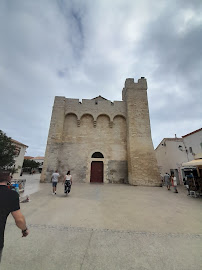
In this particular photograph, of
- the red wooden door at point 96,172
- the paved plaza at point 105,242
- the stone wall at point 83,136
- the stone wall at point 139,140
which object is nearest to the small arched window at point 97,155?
the stone wall at point 83,136

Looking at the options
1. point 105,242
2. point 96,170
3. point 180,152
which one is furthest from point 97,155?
point 105,242

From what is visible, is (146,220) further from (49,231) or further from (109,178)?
(109,178)

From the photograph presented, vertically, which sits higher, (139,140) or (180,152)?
(139,140)

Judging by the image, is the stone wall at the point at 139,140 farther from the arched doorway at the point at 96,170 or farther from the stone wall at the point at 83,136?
the arched doorway at the point at 96,170

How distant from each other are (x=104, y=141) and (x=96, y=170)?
10.1 ft

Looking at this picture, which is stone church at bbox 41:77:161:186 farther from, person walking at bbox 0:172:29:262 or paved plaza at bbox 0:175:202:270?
person walking at bbox 0:172:29:262

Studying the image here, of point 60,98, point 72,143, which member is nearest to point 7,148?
point 72,143

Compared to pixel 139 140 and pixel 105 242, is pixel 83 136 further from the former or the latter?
pixel 105 242

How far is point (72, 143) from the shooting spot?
460 inches

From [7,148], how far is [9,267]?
7.92 m

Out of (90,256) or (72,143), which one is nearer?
(90,256)

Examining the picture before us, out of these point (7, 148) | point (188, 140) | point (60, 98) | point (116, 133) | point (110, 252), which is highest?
point (60, 98)

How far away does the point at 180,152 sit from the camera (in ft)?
37.2

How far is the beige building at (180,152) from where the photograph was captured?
8367 mm
